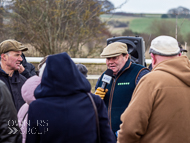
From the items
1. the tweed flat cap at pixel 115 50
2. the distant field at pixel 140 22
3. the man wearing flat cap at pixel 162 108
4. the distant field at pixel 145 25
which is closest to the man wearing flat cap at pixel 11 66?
the tweed flat cap at pixel 115 50

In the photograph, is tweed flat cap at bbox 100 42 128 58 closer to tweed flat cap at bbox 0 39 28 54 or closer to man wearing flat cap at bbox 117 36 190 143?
tweed flat cap at bbox 0 39 28 54

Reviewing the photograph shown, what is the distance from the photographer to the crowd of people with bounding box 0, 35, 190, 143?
2.12 metres

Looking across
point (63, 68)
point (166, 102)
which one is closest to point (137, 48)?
point (166, 102)

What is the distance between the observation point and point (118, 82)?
3697mm

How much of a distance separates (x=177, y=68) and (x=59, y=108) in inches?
43.1

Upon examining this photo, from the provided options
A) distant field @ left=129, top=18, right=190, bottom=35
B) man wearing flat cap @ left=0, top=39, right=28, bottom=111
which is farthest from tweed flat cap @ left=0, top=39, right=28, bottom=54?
distant field @ left=129, top=18, right=190, bottom=35

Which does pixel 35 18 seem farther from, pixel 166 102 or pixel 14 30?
pixel 166 102

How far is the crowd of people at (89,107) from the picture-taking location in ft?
6.96

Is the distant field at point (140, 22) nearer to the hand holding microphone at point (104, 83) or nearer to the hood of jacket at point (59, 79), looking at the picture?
the hand holding microphone at point (104, 83)

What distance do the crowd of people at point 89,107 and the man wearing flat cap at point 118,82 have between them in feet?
3.60

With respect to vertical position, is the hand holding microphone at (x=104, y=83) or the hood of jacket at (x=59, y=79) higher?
the hood of jacket at (x=59, y=79)

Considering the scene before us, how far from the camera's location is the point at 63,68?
2.13m

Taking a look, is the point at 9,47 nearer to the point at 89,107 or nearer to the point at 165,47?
the point at 89,107

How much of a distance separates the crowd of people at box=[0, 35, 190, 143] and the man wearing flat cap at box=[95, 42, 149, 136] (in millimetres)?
1098
